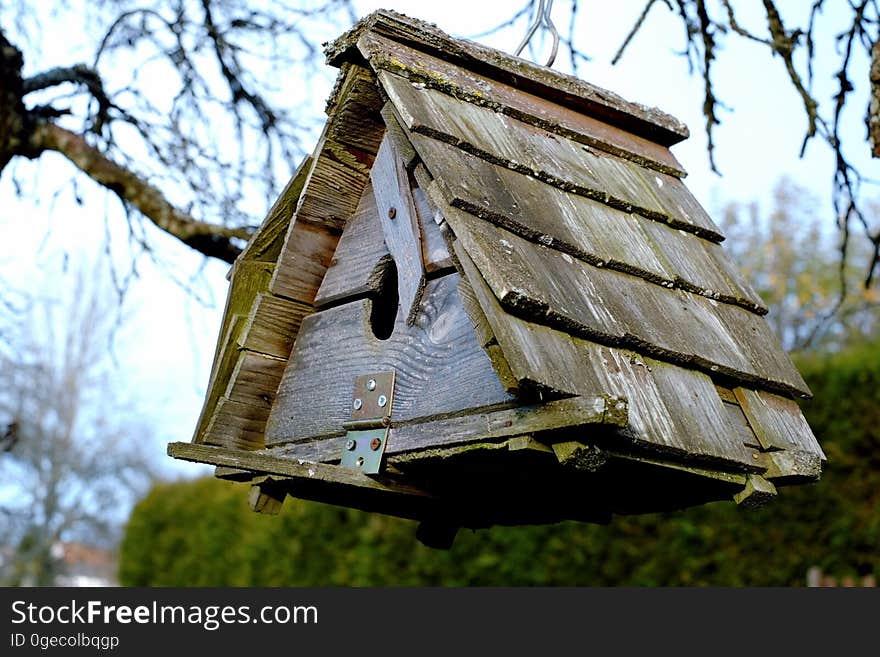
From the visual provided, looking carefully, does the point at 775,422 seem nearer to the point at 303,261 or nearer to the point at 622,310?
the point at 622,310

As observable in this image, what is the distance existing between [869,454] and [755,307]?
16.6 feet

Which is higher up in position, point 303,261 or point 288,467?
point 303,261

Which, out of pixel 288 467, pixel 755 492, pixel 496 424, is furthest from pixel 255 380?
pixel 755 492

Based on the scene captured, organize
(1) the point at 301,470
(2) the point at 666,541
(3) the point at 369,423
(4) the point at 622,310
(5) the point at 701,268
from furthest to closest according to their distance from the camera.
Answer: (2) the point at 666,541 → (5) the point at 701,268 → (3) the point at 369,423 → (1) the point at 301,470 → (4) the point at 622,310

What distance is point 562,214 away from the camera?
238 cm

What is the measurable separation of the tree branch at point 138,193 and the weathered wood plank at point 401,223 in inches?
56.9

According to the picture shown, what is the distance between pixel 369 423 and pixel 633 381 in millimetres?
716

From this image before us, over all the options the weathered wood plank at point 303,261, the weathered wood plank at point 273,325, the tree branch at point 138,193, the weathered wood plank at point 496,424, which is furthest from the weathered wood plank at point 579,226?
the tree branch at point 138,193

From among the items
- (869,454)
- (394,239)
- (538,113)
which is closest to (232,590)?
(394,239)

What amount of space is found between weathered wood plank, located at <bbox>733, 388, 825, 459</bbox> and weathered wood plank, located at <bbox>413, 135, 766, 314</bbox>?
298 millimetres

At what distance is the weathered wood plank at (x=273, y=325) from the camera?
283 centimetres

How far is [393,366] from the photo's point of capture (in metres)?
2.49

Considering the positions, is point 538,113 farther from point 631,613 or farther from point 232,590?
point 232,590

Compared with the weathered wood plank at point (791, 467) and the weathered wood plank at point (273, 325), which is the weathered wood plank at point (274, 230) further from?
the weathered wood plank at point (791, 467)
